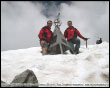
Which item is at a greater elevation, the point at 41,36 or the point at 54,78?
the point at 41,36

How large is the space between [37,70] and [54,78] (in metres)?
1.17

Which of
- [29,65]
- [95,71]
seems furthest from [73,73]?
[29,65]

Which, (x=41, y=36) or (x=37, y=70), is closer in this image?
(x=37, y=70)

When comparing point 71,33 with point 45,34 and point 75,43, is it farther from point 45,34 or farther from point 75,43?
point 45,34

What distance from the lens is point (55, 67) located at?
26.2 feet

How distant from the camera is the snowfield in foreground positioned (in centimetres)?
680

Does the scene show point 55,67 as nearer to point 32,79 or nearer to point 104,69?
point 104,69

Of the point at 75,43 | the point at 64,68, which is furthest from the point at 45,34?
the point at 64,68

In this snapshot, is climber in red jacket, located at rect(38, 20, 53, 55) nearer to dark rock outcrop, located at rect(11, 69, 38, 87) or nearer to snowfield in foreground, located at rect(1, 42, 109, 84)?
snowfield in foreground, located at rect(1, 42, 109, 84)

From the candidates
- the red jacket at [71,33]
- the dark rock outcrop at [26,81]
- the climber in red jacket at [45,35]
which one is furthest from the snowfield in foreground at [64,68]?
the red jacket at [71,33]

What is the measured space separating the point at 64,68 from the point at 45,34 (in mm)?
3962

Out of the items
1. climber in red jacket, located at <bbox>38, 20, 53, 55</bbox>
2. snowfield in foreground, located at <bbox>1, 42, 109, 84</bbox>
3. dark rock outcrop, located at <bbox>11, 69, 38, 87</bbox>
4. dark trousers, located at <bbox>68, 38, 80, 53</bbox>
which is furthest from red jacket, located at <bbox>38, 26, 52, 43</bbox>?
dark rock outcrop, located at <bbox>11, 69, 38, 87</bbox>

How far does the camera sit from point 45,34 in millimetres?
11469

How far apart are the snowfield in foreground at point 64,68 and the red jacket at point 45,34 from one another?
1959 millimetres
